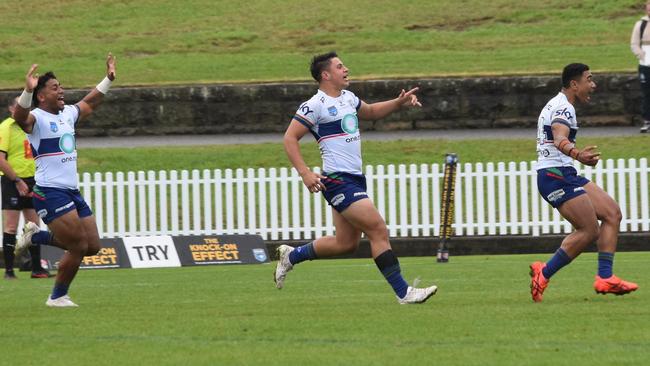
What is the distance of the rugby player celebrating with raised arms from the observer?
1235 centimetres

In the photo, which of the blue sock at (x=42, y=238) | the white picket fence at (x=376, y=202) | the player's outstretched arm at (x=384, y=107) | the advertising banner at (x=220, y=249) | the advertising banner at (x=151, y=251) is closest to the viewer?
the player's outstretched arm at (x=384, y=107)

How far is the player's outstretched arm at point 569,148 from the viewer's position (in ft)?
38.3

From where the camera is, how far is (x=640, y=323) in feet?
33.2

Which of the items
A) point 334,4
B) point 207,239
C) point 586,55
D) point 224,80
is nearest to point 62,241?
point 207,239

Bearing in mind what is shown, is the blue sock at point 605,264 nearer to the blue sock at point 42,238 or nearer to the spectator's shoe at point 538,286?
the spectator's shoe at point 538,286

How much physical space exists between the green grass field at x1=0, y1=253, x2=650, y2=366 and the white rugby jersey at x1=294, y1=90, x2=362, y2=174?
1.11 meters

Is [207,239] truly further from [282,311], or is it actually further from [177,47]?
[177,47]

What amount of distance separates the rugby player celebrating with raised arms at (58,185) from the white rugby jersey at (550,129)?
143 inches

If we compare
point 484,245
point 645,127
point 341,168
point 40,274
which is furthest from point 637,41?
point 341,168

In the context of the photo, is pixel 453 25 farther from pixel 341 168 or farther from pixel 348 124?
pixel 341 168

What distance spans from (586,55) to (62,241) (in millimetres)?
21228

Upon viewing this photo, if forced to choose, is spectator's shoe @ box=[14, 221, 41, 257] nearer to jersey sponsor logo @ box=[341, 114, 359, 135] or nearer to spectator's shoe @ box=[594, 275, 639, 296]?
jersey sponsor logo @ box=[341, 114, 359, 135]

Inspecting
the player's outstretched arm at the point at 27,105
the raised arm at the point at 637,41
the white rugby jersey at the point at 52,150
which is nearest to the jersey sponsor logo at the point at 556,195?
the white rugby jersey at the point at 52,150

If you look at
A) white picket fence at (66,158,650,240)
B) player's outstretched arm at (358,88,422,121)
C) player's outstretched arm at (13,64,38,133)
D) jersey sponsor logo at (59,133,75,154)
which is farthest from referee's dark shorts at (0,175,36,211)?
player's outstretched arm at (358,88,422,121)
